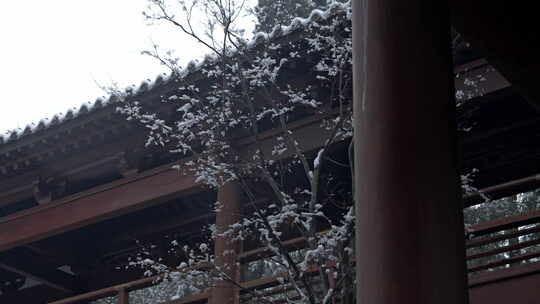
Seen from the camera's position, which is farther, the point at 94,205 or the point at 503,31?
the point at 94,205

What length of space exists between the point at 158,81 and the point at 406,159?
489 cm

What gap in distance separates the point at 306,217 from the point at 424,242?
3.16 metres

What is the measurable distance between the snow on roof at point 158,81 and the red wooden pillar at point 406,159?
3.48 meters

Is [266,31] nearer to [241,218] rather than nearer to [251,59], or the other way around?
[251,59]

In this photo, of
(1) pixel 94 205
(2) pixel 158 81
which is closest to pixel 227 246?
(2) pixel 158 81

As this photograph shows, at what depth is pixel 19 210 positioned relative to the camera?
31.9 feet

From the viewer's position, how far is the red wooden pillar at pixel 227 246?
21.9ft

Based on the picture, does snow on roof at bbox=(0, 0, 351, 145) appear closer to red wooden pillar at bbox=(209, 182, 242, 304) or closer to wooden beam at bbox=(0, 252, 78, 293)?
red wooden pillar at bbox=(209, 182, 242, 304)

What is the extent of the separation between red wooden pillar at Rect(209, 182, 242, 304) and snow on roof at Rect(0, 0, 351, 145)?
3.52 ft

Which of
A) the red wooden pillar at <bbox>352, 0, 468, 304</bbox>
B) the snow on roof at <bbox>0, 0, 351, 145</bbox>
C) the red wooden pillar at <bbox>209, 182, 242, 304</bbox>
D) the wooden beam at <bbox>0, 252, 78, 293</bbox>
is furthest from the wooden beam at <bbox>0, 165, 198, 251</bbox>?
the red wooden pillar at <bbox>352, 0, 468, 304</bbox>

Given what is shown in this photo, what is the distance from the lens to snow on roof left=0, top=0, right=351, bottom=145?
6.34 metres

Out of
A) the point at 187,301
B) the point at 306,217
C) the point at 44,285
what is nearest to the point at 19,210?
the point at 44,285

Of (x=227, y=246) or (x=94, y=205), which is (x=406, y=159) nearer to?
(x=227, y=246)

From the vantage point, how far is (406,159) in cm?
251
